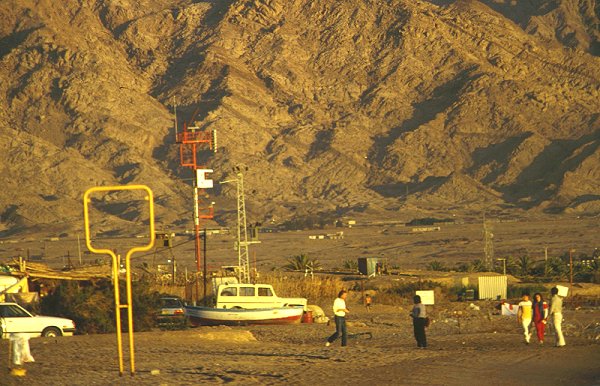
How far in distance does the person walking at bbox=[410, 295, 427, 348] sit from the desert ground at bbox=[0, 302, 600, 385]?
0.29m

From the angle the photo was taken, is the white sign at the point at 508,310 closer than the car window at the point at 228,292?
No

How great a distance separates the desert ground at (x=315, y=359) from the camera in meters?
22.3

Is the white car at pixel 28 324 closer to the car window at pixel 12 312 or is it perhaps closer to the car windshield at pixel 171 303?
the car window at pixel 12 312

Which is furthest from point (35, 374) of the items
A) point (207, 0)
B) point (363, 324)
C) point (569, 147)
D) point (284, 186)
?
point (207, 0)

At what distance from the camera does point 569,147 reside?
148m

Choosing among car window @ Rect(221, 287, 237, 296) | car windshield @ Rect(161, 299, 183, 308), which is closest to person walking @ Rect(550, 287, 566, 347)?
car window @ Rect(221, 287, 237, 296)

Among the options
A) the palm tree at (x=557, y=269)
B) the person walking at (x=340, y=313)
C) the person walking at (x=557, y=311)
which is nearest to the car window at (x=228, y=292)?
the person walking at (x=340, y=313)

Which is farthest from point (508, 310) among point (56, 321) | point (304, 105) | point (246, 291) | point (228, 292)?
point (304, 105)

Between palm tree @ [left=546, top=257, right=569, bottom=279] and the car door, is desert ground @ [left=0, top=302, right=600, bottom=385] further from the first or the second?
palm tree @ [left=546, top=257, right=569, bottom=279]

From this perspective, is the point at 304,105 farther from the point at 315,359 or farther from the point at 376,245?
the point at 315,359

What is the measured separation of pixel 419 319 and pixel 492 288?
918 inches

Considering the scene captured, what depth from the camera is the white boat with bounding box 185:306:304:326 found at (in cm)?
3581

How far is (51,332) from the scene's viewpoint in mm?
30781

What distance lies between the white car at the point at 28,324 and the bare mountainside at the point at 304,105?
8578 centimetres
